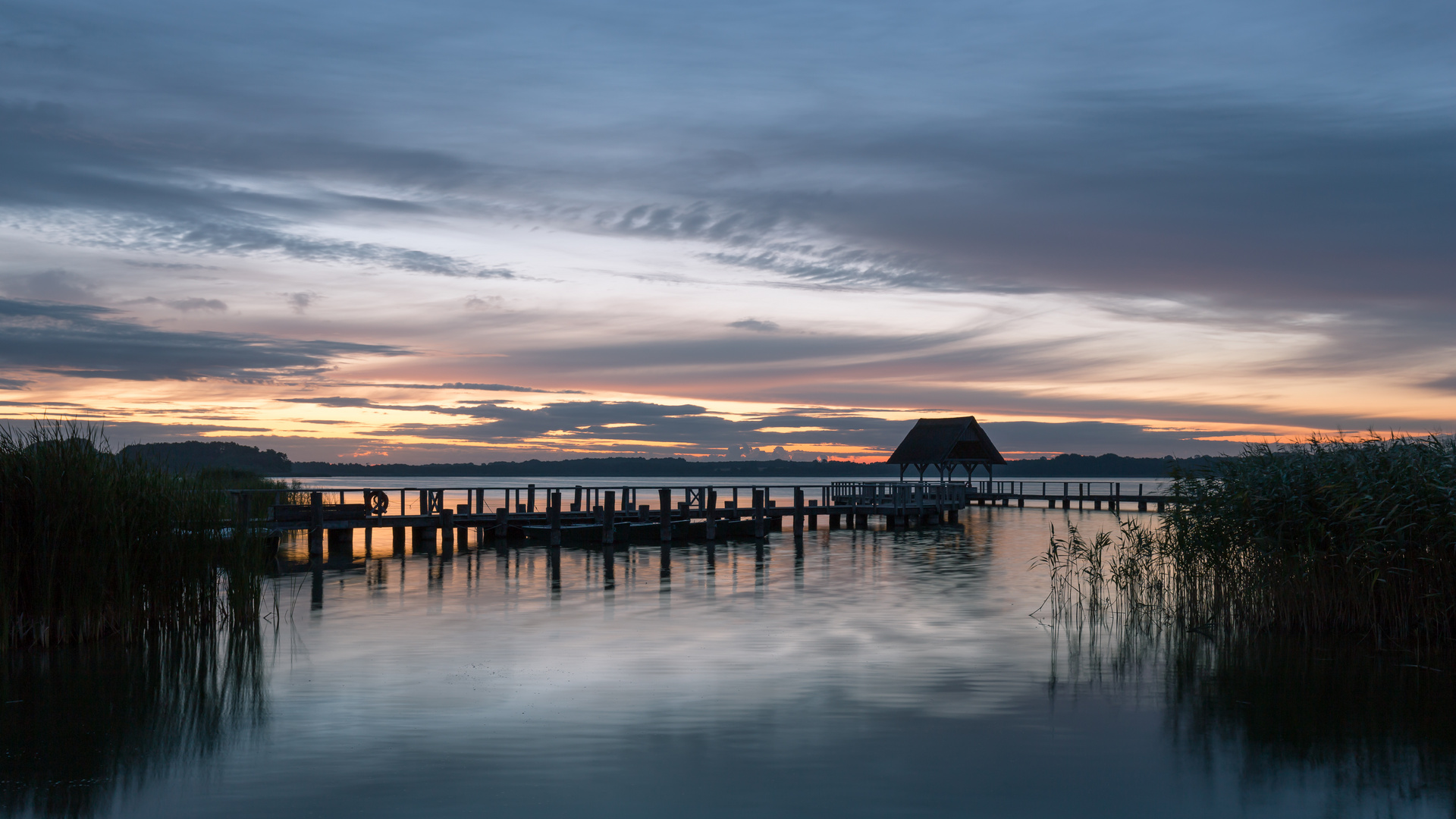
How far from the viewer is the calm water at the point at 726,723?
26.1 feet

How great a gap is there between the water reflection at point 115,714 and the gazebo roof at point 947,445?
44929 millimetres

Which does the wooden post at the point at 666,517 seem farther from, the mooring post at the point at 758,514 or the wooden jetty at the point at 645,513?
the mooring post at the point at 758,514

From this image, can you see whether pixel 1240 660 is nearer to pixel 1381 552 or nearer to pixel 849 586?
pixel 1381 552

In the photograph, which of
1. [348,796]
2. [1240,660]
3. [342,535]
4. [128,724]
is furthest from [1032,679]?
[342,535]

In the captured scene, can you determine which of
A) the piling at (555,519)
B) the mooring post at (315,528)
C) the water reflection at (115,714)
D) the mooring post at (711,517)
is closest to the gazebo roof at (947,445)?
the mooring post at (711,517)

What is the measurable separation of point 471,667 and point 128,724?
13.1 feet

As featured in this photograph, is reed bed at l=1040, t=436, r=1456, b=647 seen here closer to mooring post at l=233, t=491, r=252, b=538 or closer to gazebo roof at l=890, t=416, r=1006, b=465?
mooring post at l=233, t=491, r=252, b=538

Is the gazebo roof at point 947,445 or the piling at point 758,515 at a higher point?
the gazebo roof at point 947,445

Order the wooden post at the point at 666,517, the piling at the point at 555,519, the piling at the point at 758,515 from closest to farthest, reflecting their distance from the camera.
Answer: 1. the piling at the point at 555,519
2. the wooden post at the point at 666,517
3. the piling at the point at 758,515

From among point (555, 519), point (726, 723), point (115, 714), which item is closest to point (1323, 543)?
point (726, 723)

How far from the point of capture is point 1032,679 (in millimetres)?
12523

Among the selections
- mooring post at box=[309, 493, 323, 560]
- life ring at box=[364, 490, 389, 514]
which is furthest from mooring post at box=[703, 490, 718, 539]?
mooring post at box=[309, 493, 323, 560]

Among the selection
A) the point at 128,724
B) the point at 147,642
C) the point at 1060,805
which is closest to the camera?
the point at 1060,805

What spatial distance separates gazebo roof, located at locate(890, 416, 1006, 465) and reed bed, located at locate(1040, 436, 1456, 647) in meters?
38.5
